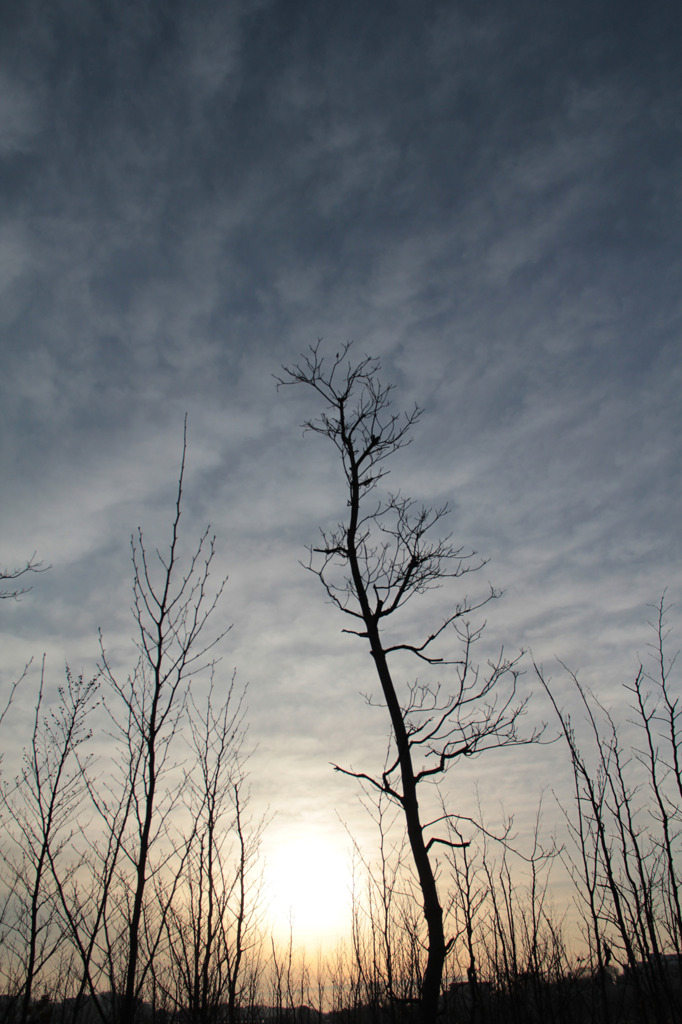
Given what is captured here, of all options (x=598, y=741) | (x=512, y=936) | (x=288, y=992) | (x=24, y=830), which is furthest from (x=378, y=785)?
(x=288, y=992)

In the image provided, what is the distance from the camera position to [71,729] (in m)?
12.9

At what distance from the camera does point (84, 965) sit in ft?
9.24

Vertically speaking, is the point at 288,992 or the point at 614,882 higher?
the point at 614,882

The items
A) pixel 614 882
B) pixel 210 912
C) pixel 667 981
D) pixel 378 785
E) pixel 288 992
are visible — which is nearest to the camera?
pixel 667 981

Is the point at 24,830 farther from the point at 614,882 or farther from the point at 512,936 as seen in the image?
the point at 614,882

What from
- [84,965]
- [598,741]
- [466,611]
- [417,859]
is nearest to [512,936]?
[598,741]

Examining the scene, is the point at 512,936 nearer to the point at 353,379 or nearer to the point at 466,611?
the point at 466,611

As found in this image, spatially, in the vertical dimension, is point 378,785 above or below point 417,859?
above

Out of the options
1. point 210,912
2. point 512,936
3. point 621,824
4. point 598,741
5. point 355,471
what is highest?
point 355,471

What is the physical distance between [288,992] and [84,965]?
15787 mm

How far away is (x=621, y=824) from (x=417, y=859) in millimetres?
3089

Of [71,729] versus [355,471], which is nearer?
[355,471]

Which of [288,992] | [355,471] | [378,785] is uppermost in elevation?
[355,471]

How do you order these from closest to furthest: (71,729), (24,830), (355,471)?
1. (355,471)
2. (24,830)
3. (71,729)
